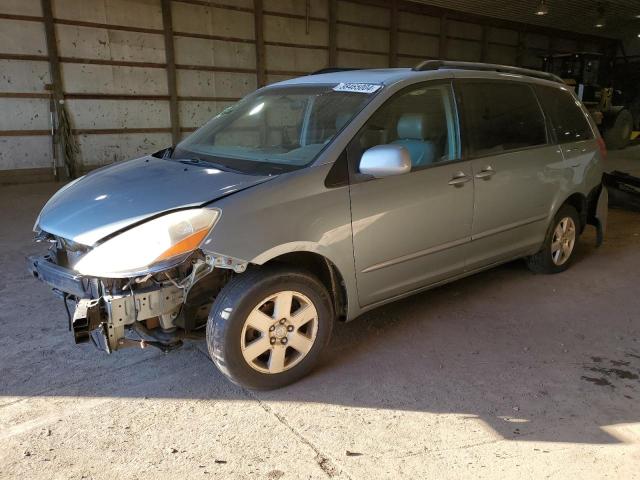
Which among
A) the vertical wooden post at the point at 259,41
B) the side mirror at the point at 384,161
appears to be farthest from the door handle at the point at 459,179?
the vertical wooden post at the point at 259,41

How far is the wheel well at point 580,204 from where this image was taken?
4242 mm

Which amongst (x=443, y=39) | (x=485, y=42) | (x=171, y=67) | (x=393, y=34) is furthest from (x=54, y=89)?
(x=485, y=42)

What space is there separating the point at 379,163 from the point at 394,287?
78 cm

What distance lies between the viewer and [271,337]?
2.50 meters

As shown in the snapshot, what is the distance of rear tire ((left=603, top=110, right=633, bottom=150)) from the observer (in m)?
15.3

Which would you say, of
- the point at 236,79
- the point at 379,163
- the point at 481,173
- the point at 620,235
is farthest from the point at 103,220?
the point at 236,79

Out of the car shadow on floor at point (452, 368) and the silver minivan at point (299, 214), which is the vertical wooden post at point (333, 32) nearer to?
the silver minivan at point (299, 214)

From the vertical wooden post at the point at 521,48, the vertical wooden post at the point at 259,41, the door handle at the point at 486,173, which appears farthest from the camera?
the vertical wooden post at the point at 521,48

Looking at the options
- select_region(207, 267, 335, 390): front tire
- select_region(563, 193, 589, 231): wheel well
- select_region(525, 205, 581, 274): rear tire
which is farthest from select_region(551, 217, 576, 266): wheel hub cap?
select_region(207, 267, 335, 390): front tire

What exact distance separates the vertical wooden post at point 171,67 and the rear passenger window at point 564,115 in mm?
8666

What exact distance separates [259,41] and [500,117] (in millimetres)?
9979

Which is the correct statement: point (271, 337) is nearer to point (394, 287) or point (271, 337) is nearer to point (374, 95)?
point (394, 287)

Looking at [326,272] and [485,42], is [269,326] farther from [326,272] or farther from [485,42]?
[485,42]

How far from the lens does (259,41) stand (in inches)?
484
